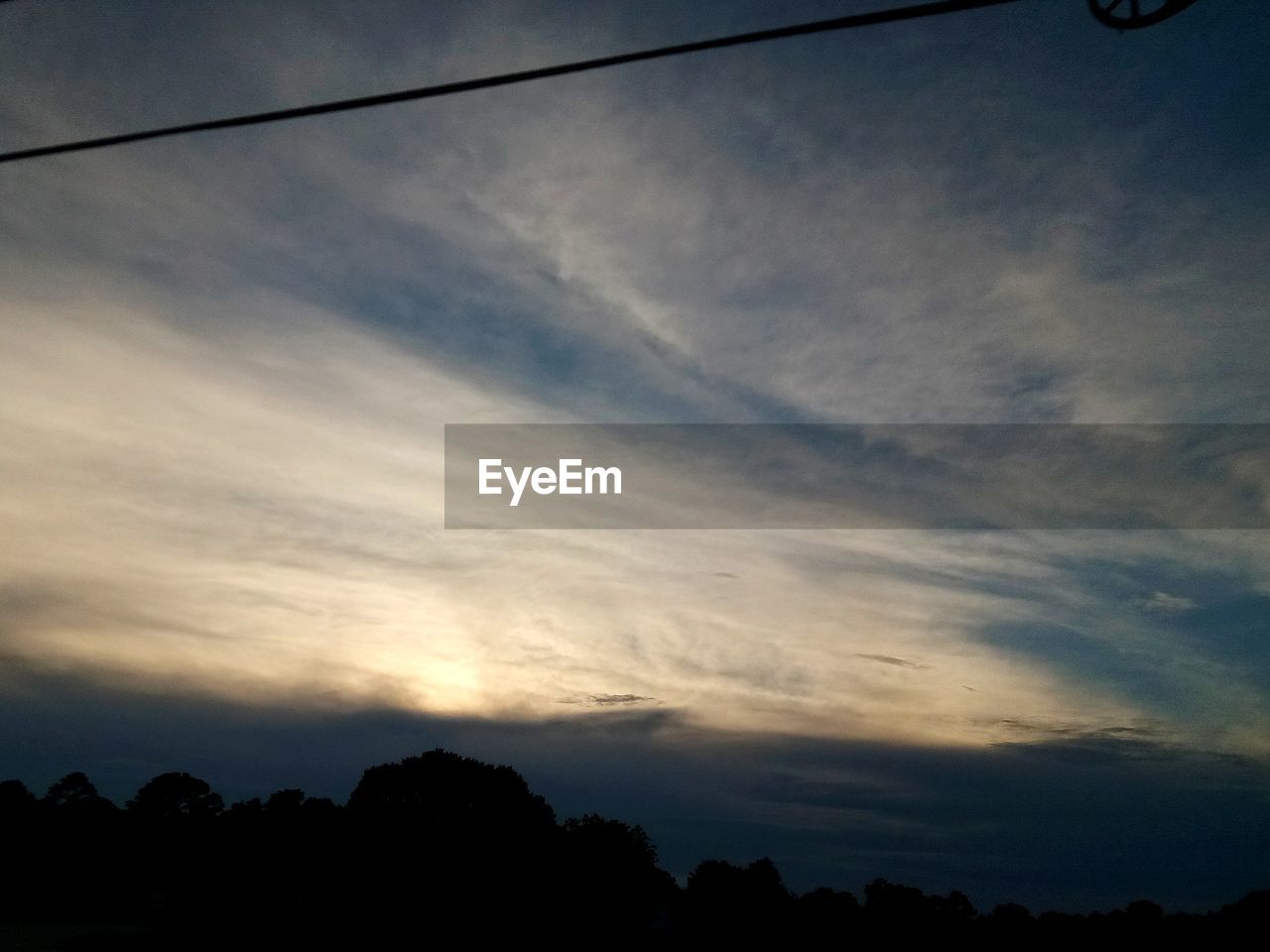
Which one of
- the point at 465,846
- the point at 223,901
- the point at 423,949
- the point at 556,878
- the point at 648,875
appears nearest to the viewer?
the point at 423,949

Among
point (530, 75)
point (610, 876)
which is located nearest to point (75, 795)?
point (610, 876)

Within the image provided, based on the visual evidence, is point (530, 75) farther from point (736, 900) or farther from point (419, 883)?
point (736, 900)

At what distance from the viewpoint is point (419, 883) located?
242ft

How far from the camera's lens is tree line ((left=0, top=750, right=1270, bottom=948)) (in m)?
69.8

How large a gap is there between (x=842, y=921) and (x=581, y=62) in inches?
3186

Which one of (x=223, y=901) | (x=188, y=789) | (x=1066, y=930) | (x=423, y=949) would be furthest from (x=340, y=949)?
(x=188, y=789)

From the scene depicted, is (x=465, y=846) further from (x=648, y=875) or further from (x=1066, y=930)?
(x=1066, y=930)

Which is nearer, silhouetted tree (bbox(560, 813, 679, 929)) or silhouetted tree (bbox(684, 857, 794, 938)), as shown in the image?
silhouetted tree (bbox(684, 857, 794, 938))

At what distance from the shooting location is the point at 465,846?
81.2 metres

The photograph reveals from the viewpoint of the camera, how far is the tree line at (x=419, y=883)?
6981 cm

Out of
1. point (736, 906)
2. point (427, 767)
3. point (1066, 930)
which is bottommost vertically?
point (736, 906)

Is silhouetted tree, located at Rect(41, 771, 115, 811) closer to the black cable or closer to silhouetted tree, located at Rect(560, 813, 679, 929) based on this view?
silhouetted tree, located at Rect(560, 813, 679, 929)

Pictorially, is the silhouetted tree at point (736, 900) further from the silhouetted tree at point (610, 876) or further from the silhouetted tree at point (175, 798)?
the silhouetted tree at point (175, 798)

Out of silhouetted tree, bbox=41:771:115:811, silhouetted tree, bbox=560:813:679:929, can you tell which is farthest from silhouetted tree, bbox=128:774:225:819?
silhouetted tree, bbox=560:813:679:929
